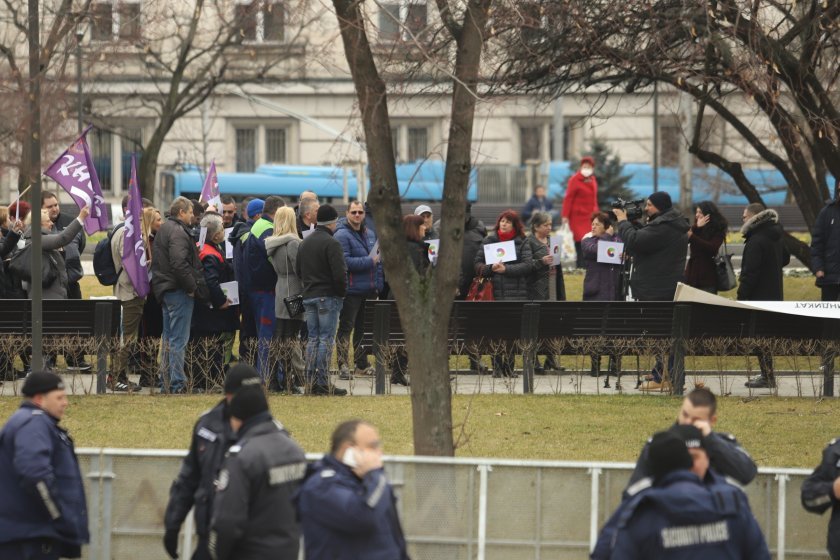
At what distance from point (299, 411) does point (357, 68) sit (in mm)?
4534

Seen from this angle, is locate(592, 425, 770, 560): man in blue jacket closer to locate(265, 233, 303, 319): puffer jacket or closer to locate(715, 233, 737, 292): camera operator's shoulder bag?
locate(265, 233, 303, 319): puffer jacket

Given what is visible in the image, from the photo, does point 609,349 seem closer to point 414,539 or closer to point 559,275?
point 559,275

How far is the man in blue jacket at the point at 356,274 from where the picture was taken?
1535 cm

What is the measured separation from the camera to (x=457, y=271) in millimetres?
9492

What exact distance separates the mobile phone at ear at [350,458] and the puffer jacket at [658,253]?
8920mm

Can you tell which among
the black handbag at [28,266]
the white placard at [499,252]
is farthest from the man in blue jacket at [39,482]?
the white placard at [499,252]

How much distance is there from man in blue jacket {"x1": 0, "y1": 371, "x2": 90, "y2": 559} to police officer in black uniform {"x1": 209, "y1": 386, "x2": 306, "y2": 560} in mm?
951

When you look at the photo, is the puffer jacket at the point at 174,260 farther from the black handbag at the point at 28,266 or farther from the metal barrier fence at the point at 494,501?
the metal barrier fence at the point at 494,501

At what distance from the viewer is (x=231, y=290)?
15.0m

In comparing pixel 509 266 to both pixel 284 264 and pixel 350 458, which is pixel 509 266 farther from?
pixel 350 458

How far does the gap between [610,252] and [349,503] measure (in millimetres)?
9780

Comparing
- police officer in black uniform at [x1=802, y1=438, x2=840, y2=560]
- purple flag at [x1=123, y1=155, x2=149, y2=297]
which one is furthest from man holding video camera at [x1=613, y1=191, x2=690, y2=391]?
police officer in black uniform at [x1=802, y1=438, x2=840, y2=560]

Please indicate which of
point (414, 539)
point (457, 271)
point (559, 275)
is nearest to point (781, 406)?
point (559, 275)

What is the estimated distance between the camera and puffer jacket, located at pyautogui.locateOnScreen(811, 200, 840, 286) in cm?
1546
